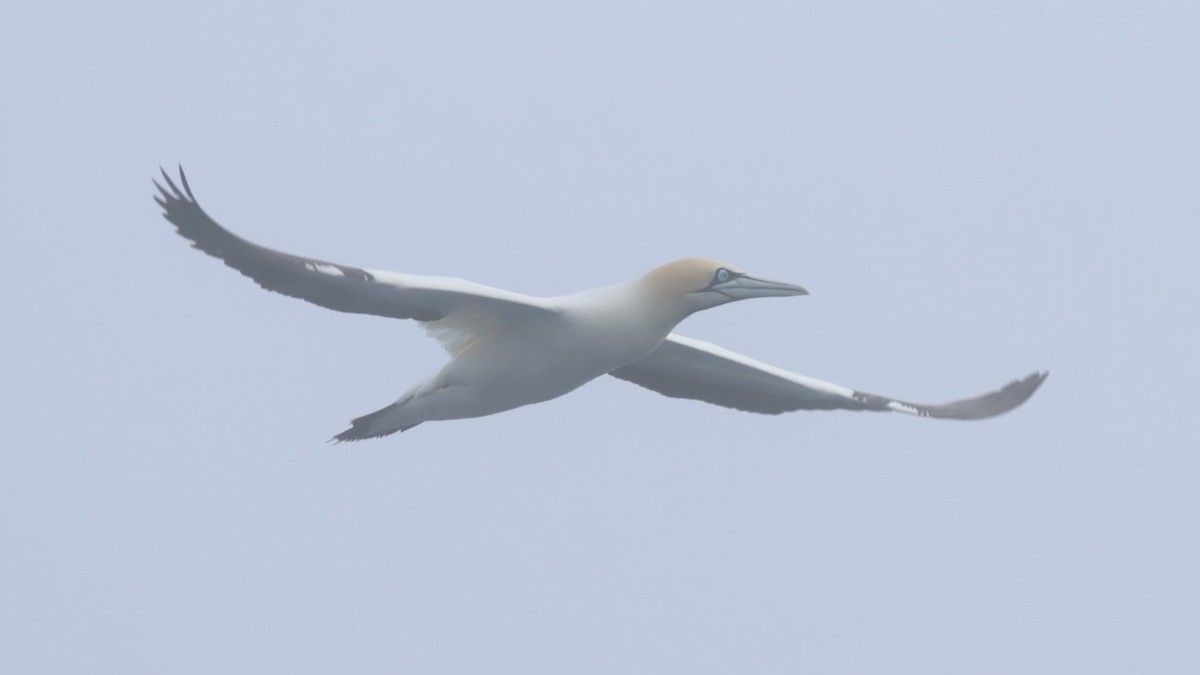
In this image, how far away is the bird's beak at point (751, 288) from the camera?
1545cm

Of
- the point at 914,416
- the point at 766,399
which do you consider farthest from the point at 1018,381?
the point at 766,399

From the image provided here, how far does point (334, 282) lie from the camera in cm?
1448

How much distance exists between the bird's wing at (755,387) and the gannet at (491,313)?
1.58 m

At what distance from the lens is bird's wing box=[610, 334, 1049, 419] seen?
17.2 meters

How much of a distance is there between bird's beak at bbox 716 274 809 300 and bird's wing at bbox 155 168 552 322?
147 cm

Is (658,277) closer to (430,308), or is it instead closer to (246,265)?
(430,308)

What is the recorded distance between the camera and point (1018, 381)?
58.9ft

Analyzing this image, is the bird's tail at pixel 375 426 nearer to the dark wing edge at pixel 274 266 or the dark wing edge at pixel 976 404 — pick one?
the dark wing edge at pixel 274 266

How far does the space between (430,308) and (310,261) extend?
51.2 inches

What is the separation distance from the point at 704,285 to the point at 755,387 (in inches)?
93.9

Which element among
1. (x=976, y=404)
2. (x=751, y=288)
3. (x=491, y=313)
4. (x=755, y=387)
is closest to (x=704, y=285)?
(x=751, y=288)

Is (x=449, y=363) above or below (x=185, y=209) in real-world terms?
below

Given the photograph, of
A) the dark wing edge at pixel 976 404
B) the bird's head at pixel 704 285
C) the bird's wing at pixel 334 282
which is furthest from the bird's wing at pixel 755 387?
the bird's wing at pixel 334 282

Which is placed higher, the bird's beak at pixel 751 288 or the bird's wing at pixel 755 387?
the bird's beak at pixel 751 288
